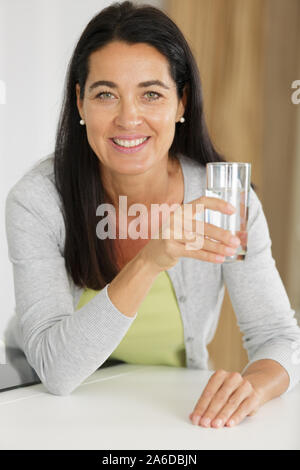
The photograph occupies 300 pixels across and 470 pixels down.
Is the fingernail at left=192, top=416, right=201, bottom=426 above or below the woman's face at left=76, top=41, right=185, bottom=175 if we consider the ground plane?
below

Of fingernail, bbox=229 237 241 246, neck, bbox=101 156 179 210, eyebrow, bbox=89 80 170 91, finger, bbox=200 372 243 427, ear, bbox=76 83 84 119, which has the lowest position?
finger, bbox=200 372 243 427

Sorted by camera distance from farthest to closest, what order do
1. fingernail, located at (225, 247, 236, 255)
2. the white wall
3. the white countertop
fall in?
1. the white wall
2. fingernail, located at (225, 247, 236, 255)
3. the white countertop

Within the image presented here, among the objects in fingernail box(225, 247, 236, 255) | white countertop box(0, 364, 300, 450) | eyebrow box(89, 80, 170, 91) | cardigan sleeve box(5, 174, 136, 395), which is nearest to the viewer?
white countertop box(0, 364, 300, 450)

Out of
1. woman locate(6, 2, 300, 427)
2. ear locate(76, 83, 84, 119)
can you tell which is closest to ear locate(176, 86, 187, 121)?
woman locate(6, 2, 300, 427)

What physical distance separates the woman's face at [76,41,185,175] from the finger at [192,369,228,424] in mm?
497

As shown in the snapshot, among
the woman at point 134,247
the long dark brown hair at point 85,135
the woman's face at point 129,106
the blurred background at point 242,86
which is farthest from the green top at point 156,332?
the blurred background at point 242,86

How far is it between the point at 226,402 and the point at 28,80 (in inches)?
47.4

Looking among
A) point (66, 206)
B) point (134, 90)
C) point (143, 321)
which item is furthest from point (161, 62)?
point (143, 321)

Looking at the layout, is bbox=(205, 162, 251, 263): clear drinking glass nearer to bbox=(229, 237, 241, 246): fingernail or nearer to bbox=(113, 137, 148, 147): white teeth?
bbox=(229, 237, 241, 246): fingernail

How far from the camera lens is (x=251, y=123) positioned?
2492mm

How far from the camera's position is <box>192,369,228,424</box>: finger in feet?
3.33

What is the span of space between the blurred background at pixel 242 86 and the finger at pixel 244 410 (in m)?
1.11

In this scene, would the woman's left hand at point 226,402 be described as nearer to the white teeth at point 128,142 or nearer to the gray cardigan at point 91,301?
the gray cardigan at point 91,301

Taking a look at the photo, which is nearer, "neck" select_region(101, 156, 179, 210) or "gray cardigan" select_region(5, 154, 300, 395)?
"gray cardigan" select_region(5, 154, 300, 395)
